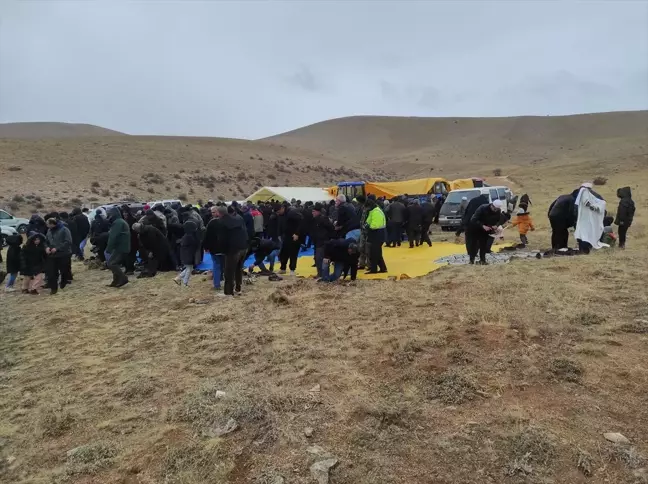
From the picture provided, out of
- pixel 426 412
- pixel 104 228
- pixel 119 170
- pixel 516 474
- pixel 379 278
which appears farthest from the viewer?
pixel 119 170

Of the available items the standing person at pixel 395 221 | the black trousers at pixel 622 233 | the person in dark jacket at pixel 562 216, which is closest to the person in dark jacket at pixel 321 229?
the person in dark jacket at pixel 562 216

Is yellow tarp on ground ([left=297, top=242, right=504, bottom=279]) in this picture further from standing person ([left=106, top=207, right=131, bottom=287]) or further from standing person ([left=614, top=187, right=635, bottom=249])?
standing person ([left=106, top=207, right=131, bottom=287])

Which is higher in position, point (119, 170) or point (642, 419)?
point (119, 170)

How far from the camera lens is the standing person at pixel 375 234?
9891mm

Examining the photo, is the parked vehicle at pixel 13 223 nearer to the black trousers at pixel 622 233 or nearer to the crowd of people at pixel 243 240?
the crowd of people at pixel 243 240

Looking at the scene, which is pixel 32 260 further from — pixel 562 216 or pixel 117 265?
pixel 562 216

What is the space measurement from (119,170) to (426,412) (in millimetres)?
46934

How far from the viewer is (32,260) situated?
406 inches

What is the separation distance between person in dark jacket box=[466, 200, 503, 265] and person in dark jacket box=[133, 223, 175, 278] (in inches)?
255

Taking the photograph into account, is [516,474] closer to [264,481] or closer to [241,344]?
[264,481]

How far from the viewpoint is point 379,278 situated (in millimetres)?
9844

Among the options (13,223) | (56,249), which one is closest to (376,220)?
(56,249)

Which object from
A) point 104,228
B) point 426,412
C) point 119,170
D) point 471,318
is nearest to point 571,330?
point 471,318

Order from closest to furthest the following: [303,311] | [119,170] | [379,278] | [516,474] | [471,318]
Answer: [516,474] < [471,318] < [303,311] < [379,278] < [119,170]
